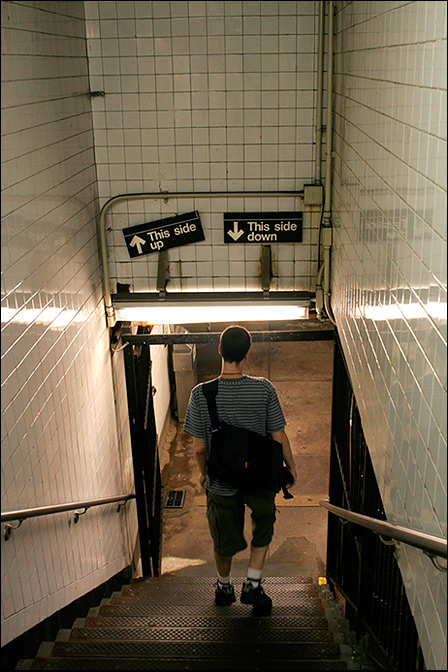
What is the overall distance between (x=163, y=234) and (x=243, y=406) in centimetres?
222

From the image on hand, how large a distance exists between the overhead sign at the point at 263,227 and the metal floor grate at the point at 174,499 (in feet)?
11.5

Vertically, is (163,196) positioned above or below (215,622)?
above

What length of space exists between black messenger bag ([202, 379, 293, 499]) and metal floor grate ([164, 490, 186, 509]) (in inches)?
155

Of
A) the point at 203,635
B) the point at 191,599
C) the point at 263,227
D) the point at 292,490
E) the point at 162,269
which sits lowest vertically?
the point at 292,490

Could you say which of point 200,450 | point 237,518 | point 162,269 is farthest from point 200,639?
point 162,269

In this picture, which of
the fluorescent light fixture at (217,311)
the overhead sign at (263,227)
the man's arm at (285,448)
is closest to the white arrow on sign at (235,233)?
the overhead sign at (263,227)

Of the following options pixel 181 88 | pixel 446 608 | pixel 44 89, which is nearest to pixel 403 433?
pixel 446 608

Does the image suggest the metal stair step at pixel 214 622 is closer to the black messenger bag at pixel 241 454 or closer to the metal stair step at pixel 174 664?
the metal stair step at pixel 174 664

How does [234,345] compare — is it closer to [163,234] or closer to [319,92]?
[163,234]

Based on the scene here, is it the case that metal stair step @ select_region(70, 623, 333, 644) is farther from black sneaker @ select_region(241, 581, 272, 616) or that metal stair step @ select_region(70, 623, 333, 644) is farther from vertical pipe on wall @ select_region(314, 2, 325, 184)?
vertical pipe on wall @ select_region(314, 2, 325, 184)

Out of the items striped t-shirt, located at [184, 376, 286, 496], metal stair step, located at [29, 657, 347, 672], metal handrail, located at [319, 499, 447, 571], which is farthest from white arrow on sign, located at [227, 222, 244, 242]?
metal stair step, located at [29, 657, 347, 672]

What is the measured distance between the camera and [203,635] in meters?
3.90

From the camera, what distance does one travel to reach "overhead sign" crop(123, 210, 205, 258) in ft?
18.1

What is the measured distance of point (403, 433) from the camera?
278cm
